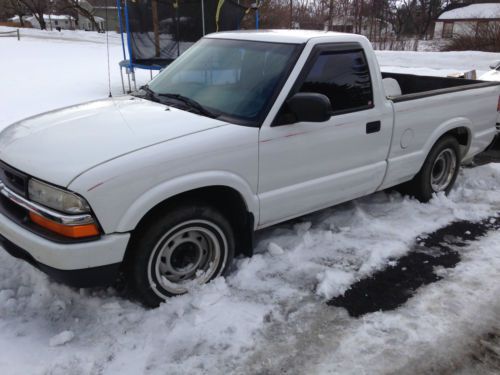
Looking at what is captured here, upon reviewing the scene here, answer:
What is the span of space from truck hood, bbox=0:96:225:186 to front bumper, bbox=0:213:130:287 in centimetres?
37

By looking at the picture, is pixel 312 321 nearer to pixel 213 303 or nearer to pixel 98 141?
pixel 213 303

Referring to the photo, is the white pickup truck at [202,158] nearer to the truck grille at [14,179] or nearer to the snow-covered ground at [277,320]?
the truck grille at [14,179]

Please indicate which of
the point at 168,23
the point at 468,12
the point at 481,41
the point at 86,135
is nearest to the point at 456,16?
the point at 468,12

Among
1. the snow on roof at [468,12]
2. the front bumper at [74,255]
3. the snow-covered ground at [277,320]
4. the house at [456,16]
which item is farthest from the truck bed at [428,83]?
the snow on roof at [468,12]

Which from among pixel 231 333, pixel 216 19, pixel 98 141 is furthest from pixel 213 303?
pixel 216 19

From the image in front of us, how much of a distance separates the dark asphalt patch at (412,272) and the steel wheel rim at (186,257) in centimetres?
91

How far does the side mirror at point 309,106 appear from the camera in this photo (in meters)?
3.33

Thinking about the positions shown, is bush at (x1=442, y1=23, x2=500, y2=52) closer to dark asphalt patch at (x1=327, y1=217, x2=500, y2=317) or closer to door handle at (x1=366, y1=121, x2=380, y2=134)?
dark asphalt patch at (x1=327, y1=217, x2=500, y2=317)

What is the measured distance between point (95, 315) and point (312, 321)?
147cm

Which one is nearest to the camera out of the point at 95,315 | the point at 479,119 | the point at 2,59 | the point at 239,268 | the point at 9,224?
the point at 9,224

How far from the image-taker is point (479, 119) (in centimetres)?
539

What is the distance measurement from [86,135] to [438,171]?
154 inches

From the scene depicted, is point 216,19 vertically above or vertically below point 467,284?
above

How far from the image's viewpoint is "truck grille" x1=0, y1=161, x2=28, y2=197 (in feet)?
9.62
